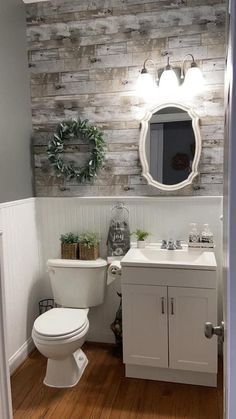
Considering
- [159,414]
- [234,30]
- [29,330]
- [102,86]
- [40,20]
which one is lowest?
[159,414]

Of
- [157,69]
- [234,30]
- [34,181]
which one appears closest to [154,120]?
[157,69]

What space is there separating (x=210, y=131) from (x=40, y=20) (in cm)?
159

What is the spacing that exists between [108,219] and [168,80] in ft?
3.69

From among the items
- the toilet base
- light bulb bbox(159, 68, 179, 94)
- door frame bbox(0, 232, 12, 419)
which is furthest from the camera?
light bulb bbox(159, 68, 179, 94)

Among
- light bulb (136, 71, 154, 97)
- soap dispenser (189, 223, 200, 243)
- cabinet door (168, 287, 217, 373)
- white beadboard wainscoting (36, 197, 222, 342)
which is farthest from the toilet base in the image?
light bulb (136, 71, 154, 97)

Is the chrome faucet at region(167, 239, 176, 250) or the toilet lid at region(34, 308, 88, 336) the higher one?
the chrome faucet at region(167, 239, 176, 250)

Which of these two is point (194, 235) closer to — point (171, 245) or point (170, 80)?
point (171, 245)

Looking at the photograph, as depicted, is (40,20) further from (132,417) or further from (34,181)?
(132,417)

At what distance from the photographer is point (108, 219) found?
273 cm

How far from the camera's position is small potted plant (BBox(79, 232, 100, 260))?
103 inches

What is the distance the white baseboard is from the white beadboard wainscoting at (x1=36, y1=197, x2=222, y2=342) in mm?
431

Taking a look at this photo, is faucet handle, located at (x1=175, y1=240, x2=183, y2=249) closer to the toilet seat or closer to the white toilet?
the white toilet

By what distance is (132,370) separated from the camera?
7.75 feet

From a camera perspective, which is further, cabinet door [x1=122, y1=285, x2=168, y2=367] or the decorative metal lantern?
the decorative metal lantern
